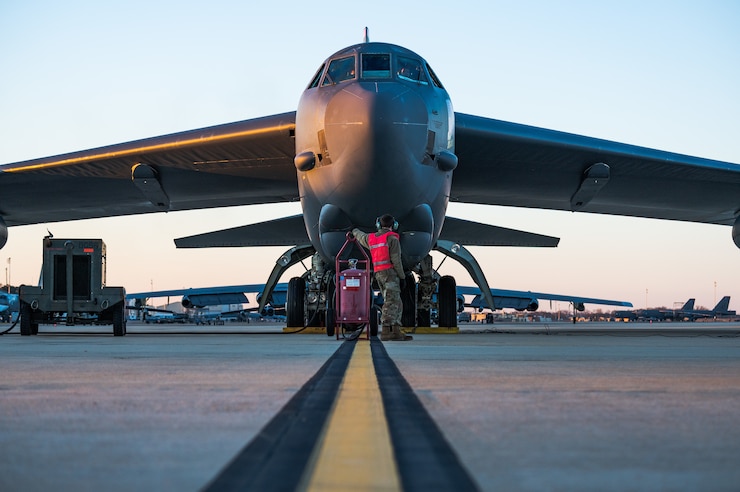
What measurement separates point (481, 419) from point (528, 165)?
12086 mm

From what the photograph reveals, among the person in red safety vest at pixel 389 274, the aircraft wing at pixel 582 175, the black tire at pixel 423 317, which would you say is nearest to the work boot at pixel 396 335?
the person in red safety vest at pixel 389 274

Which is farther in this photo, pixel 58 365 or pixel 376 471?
pixel 58 365

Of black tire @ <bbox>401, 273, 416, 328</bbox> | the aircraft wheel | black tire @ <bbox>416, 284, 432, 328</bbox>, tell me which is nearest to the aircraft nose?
black tire @ <bbox>401, 273, 416, 328</bbox>

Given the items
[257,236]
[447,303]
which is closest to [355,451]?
[447,303]

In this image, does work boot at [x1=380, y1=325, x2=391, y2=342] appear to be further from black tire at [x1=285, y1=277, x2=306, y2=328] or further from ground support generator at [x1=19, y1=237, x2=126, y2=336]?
ground support generator at [x1=19, y1=237, x2=126, y2=336]

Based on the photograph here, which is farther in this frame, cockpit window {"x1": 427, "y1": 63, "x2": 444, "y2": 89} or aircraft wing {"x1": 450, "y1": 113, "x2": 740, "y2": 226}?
aircraft wing {"x1": 450, "y1": 113, "x2": 740, "y2": 226}

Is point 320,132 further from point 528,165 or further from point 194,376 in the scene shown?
point 194,376

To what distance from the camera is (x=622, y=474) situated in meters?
2.26

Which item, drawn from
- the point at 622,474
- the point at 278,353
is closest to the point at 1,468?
the point at 622,474

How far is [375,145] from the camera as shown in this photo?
11211 mm

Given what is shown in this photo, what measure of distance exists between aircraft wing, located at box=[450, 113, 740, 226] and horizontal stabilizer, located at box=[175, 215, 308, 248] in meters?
3.38

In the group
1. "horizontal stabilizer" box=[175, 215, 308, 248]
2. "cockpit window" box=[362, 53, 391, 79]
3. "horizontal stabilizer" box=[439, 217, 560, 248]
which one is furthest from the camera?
"horizontal stabilizer" box=[439, 217, 560, 248]

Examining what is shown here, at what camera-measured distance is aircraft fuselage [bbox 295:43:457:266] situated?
11305 millimetres

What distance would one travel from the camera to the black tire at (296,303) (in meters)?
16.6
